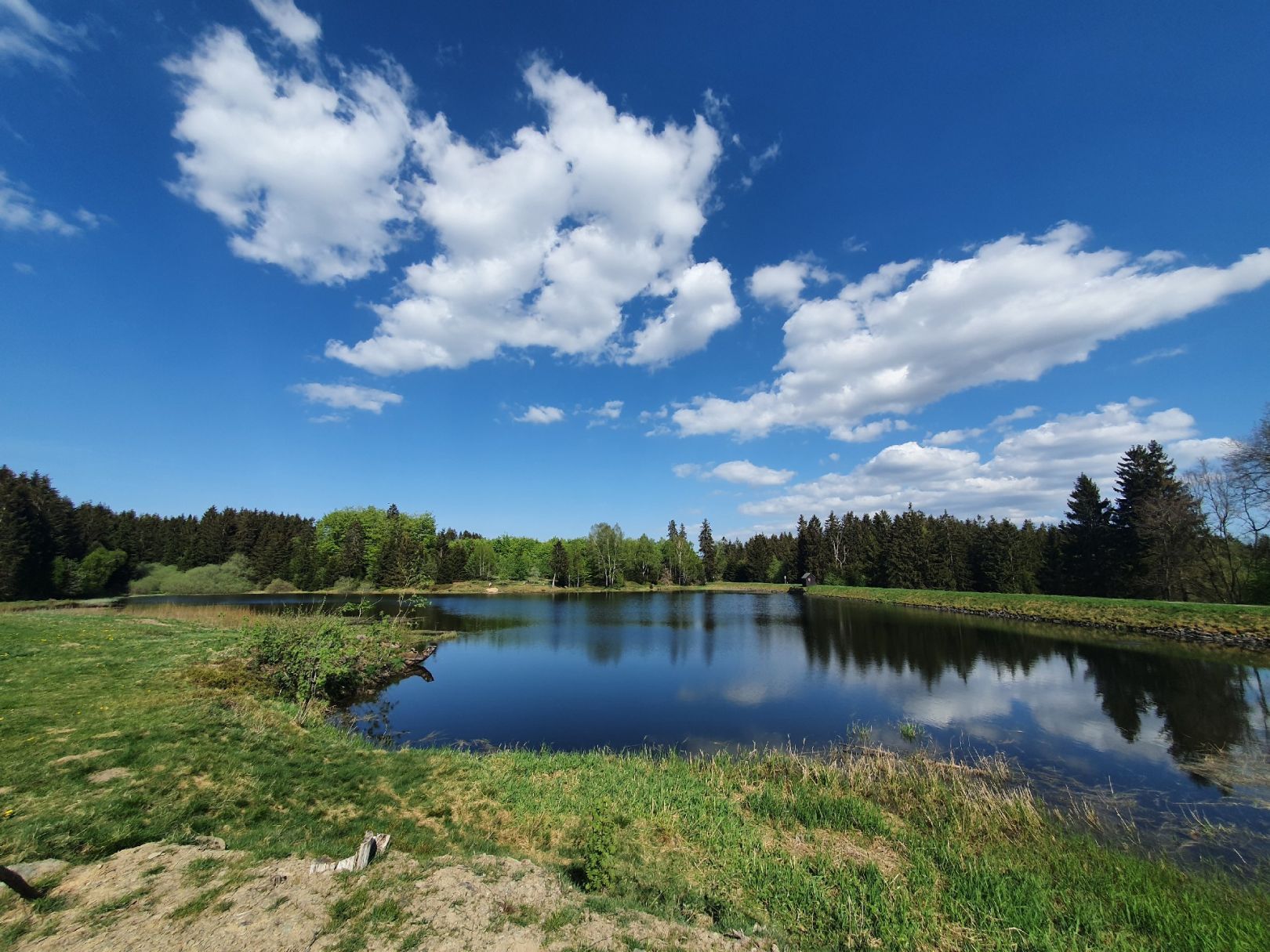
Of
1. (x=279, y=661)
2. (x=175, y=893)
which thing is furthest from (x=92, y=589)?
(x=175, y=893)

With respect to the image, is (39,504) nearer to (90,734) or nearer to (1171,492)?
(90,734)

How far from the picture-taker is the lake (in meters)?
14.2

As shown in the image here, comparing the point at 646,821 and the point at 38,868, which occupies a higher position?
the point at 38,868

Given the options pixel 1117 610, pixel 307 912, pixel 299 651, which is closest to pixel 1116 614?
pixel 1117 610

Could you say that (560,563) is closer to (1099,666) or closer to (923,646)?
(923,646)

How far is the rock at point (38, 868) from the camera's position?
5559mm

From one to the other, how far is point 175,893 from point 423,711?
16.1 meters

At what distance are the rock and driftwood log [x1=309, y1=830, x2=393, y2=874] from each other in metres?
2.63

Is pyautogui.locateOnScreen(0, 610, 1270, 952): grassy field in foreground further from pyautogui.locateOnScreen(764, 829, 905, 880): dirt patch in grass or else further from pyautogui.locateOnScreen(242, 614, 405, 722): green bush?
pyautogui.locateOnScreen(242, 614, 405, 722): green bush

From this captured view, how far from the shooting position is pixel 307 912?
219 inches

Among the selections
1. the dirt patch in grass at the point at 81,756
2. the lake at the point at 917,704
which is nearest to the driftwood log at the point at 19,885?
the dirt patch in grass at the point at 81,756

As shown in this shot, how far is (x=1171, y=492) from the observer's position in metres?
48.7

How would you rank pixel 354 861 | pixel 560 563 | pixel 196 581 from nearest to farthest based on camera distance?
pixel 354 861, pixel 196 581, pixel 560 563

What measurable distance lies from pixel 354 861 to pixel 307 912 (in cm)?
107
